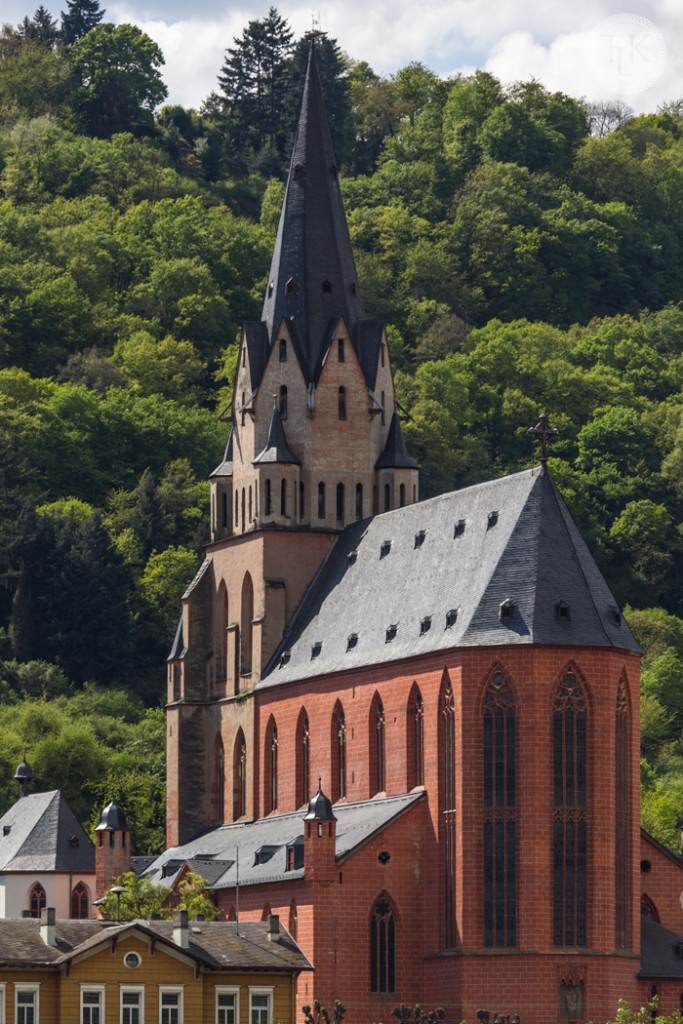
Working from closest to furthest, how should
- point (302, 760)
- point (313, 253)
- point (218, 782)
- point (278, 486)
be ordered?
point (302, 760) < point (278, 486) < point (218, 782) < point (313, 253)

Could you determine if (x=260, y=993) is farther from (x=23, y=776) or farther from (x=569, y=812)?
(x=23, y=776)

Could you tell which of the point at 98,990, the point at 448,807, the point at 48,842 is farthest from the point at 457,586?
the point at 48,842

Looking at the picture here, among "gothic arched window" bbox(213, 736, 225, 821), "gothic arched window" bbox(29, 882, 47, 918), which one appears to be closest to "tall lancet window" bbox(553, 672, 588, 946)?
"gothic arched window" bbox(213, 736, 225, 821)

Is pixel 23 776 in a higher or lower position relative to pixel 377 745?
higher

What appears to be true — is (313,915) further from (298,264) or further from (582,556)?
(298,264)

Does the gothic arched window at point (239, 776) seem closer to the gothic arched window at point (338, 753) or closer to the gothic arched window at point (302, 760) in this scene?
the gothic arched window at point (302, 760)

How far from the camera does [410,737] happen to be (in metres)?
103

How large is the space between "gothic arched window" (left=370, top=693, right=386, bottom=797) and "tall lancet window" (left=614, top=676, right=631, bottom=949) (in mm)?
9114

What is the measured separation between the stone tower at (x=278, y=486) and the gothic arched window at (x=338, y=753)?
6516mm

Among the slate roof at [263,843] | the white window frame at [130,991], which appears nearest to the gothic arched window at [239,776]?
the slate roof at [263,843]

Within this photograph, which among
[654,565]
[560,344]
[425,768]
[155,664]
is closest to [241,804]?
[425,768]

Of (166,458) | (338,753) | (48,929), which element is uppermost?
(166,458)

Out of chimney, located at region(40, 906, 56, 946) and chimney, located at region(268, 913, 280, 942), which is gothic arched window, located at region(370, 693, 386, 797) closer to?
chimney, located at region(268, 913, 280, 942)

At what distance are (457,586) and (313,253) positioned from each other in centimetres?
2252
